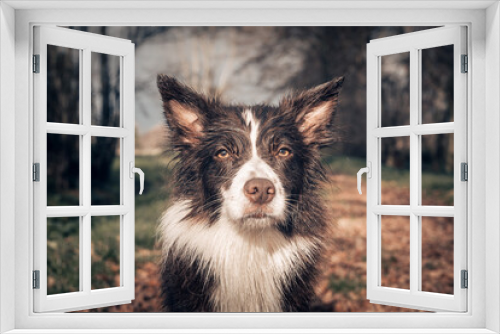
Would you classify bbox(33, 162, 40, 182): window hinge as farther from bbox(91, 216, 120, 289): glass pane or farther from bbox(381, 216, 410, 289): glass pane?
bbox(381, 216, 410, 289): glass pane

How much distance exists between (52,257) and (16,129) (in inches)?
71.3

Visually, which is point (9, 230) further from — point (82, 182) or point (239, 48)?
point (239, 48)

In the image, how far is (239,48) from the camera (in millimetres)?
3895

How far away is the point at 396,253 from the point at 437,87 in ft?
5.28

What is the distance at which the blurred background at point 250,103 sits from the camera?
3.81m

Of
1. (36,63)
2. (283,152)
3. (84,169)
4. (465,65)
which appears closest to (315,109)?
(283,152)

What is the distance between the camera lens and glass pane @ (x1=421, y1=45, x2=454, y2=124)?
4.23 metres

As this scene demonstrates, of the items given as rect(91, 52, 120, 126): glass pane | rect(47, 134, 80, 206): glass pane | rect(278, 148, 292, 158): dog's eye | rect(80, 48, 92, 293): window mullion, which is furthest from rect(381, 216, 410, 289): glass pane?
rect(47, 134, 80, 206): glass pane

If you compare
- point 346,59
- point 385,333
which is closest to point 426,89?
point 346,59

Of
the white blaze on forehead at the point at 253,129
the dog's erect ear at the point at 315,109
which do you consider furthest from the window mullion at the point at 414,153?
the white blaze on forehead at the point at 253,129

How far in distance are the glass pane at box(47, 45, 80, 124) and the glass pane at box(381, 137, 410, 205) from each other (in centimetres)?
295

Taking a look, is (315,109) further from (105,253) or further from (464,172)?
(105,253)

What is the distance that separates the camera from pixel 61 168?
4012 mm

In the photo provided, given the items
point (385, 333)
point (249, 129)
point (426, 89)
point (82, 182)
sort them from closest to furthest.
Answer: point (385, 333) < point (82, 182) < point (249, 129) < point (426, 89)
